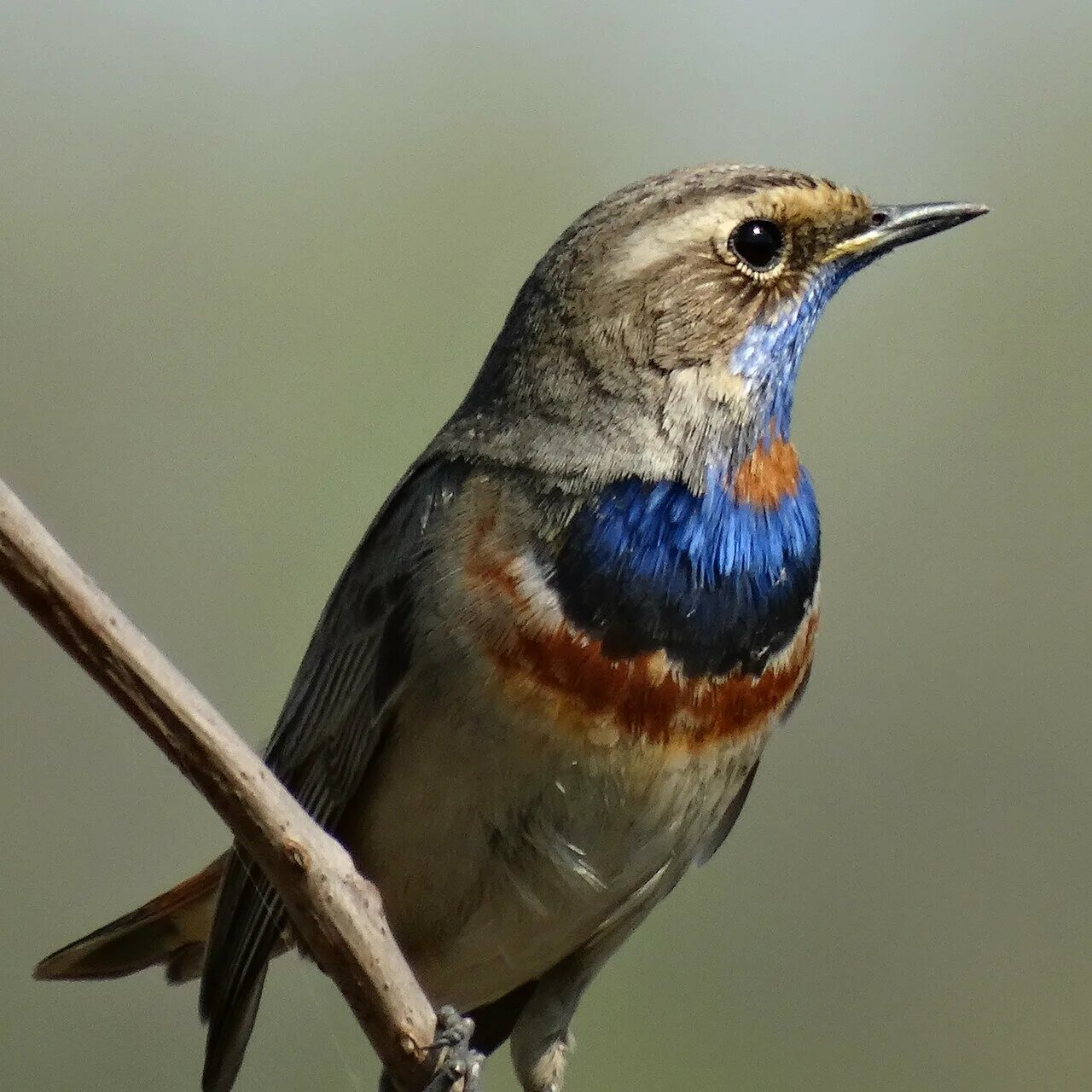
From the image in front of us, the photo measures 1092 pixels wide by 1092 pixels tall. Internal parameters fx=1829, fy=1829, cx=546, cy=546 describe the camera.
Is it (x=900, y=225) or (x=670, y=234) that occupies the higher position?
(x=670, y=234)

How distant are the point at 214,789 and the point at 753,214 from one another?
1865 mm

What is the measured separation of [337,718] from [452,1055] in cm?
103

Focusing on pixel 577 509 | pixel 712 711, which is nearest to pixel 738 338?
pixel 577 509

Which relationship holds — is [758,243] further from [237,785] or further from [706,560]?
[237,785]

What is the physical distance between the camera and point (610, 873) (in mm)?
4047

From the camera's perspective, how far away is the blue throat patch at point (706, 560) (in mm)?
3820

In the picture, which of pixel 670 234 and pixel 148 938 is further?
pixel 148 938

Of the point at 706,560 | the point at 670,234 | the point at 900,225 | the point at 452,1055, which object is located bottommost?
the point at 452,1055

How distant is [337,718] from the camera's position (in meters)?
4.22

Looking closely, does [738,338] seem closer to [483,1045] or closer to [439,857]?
[439,857]

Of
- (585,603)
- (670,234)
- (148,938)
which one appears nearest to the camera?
(585,603)

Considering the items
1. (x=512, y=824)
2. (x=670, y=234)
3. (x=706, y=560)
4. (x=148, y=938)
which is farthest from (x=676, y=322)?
(x=148, y=938)

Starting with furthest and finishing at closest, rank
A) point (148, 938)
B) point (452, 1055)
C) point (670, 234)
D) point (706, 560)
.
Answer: point (148, 938) → point (670, 234) → point (706, 560) → point (452, 1055)

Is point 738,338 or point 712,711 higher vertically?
point 738,338
